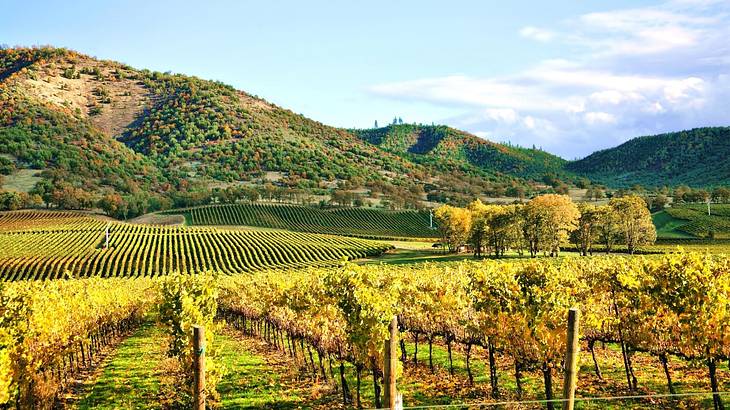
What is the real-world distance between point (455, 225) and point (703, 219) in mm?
48189

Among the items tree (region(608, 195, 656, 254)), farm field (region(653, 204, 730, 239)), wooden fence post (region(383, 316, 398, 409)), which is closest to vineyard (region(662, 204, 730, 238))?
farm field (region(653, 204, 730, 239))

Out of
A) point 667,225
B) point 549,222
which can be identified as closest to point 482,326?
point 549,222

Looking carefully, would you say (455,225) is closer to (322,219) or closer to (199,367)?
(322,219)

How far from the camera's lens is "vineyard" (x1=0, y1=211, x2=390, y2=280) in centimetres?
7819

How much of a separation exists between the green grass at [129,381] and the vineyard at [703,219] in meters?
93.3

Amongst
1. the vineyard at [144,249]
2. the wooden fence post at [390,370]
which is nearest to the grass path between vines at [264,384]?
the wooden fence post at [390,370]

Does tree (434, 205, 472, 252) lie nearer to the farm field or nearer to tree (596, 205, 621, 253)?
tree (596, 205, 621, 253)

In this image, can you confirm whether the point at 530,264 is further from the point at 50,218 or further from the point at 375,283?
the point at 50,218

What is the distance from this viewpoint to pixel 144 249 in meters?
89.6

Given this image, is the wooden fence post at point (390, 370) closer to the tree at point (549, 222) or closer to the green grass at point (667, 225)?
the tree at point (549, 222)

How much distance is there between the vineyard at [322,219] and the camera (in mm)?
124375

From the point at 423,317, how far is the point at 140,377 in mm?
12684

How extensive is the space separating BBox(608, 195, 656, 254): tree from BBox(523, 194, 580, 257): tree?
7075 millimetres

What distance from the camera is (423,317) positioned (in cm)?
2552
